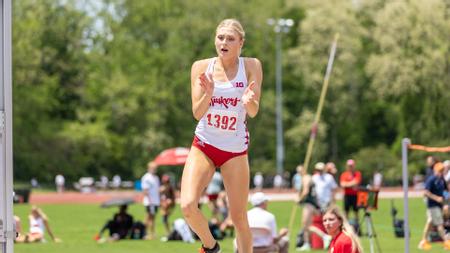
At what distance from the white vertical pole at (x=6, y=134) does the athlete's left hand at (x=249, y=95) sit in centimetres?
178

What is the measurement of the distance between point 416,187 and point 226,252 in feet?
138

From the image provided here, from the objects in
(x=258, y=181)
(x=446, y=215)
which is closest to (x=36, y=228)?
(x=446, y=215)

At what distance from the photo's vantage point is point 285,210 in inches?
1683

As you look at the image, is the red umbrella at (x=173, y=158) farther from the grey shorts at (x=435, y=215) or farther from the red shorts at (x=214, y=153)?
the red shorts at (x=214, y=153)

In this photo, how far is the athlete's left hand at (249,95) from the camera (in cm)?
848

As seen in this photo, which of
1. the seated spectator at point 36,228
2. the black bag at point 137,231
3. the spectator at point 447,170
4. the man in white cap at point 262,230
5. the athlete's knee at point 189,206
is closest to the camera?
the athlete's knee at point 189,206

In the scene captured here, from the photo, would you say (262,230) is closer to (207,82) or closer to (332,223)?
(332,223)

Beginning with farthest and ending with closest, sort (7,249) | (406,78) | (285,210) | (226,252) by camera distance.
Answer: (406,78) < (285,210) < (226,252) < (7,249)

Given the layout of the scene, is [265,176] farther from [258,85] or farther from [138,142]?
[258,85]

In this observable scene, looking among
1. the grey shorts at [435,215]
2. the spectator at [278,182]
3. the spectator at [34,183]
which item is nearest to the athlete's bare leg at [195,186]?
the grey shorts at [435,215]

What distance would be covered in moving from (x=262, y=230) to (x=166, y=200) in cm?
1256

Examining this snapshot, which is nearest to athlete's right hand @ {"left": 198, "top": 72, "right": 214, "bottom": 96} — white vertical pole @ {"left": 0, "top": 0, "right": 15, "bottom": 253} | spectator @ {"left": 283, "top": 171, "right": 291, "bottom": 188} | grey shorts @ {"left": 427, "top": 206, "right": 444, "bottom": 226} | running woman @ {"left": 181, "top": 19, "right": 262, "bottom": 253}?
running woman @ {"left": 181, "top": 19, "right": 262, "bottom": 253}

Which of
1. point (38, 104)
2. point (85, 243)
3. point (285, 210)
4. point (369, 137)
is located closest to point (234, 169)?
point (85, 243)

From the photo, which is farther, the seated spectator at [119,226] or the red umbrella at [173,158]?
the red umbrella at [173,158]
